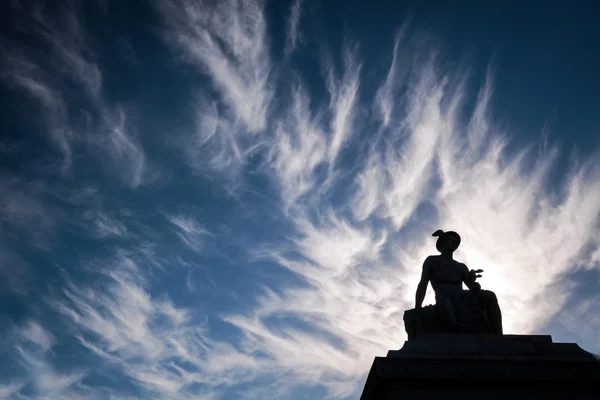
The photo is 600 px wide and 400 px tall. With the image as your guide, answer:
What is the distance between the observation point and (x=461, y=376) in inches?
262

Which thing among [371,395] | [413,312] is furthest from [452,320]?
[371,395]

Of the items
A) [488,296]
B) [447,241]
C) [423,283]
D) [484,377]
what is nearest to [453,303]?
[488,296]

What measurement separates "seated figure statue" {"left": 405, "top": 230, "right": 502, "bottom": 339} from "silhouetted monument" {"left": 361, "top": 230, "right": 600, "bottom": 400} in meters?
0.04

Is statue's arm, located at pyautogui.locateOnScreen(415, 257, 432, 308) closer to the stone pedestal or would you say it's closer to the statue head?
the statue head

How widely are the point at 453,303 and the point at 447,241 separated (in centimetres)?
184

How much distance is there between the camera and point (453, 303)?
888 cm

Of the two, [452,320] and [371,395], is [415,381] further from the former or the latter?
[452,320]

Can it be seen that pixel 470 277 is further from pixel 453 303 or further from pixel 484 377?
pixel 484 377

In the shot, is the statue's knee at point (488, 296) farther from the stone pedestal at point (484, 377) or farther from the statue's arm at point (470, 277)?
the stone pedestal at point (484, 377)

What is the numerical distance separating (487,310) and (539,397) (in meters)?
2.18

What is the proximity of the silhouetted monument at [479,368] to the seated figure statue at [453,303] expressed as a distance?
39mm

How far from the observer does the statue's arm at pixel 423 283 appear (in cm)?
954

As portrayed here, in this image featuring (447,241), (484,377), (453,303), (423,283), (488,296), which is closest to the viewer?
(484,377)

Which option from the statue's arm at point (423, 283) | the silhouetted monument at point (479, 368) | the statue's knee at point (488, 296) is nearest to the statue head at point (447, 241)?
the statue's arm at point (423, 283)
